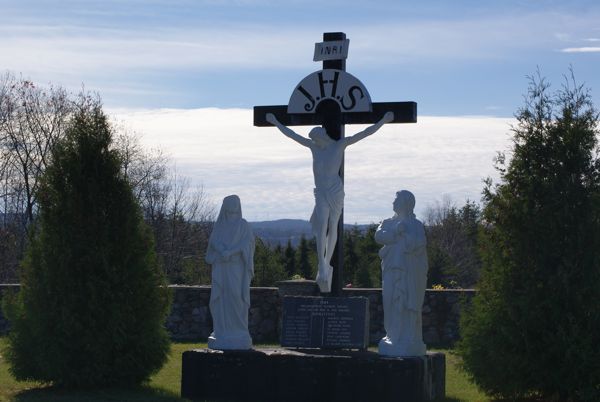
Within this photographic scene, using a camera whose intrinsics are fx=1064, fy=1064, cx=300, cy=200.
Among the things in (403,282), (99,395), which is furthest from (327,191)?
(99,395)

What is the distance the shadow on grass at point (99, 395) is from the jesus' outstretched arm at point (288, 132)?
321 centimetres

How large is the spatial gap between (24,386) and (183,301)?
19.7 ft

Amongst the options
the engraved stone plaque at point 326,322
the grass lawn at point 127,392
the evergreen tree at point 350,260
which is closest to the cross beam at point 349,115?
the engraved stone plaque at point 326,322

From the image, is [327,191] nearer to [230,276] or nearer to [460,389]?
[230,276]

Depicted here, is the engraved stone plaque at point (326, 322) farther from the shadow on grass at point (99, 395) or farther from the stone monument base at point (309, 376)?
the shadow on grass at point (99, 395)

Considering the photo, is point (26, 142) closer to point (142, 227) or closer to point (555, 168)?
point (142, 227)

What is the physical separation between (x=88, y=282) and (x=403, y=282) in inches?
140

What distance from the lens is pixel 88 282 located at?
11914mm

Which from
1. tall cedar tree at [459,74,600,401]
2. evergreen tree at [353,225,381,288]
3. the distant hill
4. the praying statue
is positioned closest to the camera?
tall cedar tree at [459,74,600,401]

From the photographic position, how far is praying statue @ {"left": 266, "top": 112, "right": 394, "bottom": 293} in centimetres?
1195

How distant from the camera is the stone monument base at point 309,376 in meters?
10.8

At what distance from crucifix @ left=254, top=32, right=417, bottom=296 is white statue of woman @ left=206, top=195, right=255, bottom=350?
84 cm

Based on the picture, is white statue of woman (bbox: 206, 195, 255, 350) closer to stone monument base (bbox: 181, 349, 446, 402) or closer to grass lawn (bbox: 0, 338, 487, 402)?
stone monument base (bbox: 181, 349, 446, 402)

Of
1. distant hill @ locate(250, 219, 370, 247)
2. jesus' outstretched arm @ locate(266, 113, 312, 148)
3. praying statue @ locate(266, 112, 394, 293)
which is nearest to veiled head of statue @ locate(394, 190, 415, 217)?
praying statue @ locate(266, 112, 394, 293)
